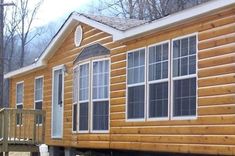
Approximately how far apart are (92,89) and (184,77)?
4527 mm

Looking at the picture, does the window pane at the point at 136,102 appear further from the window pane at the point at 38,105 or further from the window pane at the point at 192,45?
the window pane at the point at 38,105

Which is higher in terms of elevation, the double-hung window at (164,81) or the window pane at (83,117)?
the double-hung window at (164,81)

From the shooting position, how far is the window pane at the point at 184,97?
1022 centimetres

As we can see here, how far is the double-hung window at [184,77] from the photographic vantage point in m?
10.2

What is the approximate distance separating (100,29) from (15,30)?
32.5 meters

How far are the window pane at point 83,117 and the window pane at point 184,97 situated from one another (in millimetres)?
4537

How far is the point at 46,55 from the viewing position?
17766 millimetres

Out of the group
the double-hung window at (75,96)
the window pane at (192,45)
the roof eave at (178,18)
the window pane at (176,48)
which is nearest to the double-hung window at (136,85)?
the roof eave at (178,18)

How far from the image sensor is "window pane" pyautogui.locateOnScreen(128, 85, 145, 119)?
39.3 ft

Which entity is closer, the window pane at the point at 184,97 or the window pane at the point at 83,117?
the window pane at the point at 184,97

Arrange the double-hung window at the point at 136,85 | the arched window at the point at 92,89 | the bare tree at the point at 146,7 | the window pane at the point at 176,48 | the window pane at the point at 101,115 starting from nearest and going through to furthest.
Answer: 1. the window pane at the point at 176,48
2. the double-hung window at the point at 136,85
3. the window pane at the point at 101,115
4. the arched window at the point at 92,89
5. the bare tree at the point at 146,7

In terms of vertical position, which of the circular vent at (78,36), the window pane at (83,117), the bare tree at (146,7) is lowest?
the window pane at (83,117)

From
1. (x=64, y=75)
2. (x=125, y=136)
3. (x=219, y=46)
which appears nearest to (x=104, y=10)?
(x=64, y=75)

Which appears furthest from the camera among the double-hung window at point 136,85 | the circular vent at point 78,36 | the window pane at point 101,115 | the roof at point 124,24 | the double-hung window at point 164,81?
the circular vent at point 78,36
